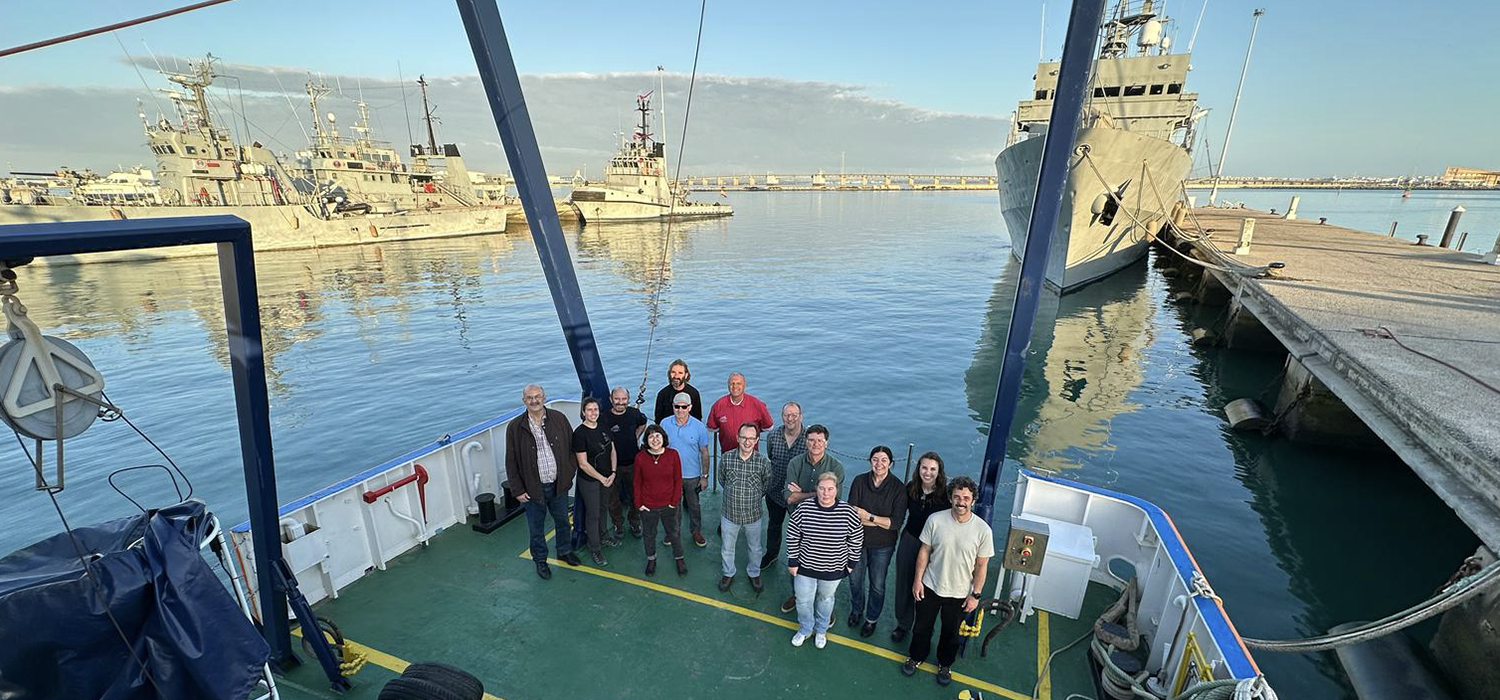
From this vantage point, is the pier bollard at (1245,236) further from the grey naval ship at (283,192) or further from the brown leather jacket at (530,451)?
the grey naval ship at (283,192)

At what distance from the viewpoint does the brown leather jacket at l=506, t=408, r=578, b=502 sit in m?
5.68

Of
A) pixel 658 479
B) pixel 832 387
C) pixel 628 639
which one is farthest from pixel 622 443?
pixel 832 387

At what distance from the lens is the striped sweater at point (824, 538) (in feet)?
15.4

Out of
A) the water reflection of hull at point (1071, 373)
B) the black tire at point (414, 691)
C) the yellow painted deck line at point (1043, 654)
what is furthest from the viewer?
the water reflection of hull at point (1071, 373)

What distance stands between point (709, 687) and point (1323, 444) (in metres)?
13.4

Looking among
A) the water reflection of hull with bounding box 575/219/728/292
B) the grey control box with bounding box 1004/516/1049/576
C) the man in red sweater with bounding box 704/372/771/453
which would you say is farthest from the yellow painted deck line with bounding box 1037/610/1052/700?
the water reflection of hull with bounding box 575/219/728/292

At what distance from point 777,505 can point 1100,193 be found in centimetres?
2088

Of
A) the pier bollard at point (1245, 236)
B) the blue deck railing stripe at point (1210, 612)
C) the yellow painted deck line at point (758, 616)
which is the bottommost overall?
the yellow painted deck line at point (758, 616)

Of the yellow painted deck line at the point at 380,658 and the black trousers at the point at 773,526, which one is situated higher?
the black trousers at the point at 773,526

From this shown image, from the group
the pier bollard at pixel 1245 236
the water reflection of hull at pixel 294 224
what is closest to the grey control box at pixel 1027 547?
the pier bollard at pixel 1245 236

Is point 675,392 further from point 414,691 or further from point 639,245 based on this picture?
point 639,245

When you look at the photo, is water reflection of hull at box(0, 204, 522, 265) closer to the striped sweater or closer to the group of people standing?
the group of people standing

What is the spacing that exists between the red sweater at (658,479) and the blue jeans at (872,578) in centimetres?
188

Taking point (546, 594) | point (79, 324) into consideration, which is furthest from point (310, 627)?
point (79, 324)
